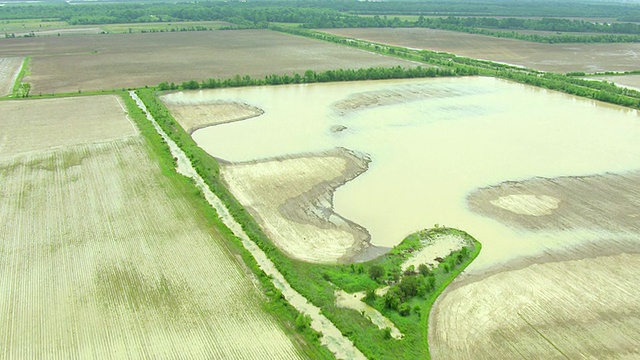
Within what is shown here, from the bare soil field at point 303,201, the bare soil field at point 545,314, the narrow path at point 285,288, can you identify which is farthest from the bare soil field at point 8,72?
the bare soil field at point 545,314

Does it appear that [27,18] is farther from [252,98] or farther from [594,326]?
[594,326]

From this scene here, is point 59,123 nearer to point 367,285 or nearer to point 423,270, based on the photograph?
point 367,285

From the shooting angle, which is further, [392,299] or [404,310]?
[392,299]

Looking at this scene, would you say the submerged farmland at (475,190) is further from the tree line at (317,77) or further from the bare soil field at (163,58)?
the bare soil field at (163,58)

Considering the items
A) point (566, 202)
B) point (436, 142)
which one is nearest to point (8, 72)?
point (436, 142)

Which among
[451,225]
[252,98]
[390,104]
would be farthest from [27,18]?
[451,225]

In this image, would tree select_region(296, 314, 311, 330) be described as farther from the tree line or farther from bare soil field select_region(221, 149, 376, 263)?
the tree line

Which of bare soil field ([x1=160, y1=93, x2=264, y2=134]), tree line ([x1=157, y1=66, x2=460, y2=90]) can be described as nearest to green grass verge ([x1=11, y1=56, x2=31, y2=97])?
tree line ([x1=157, y1=66, x2=460, y2=90])
